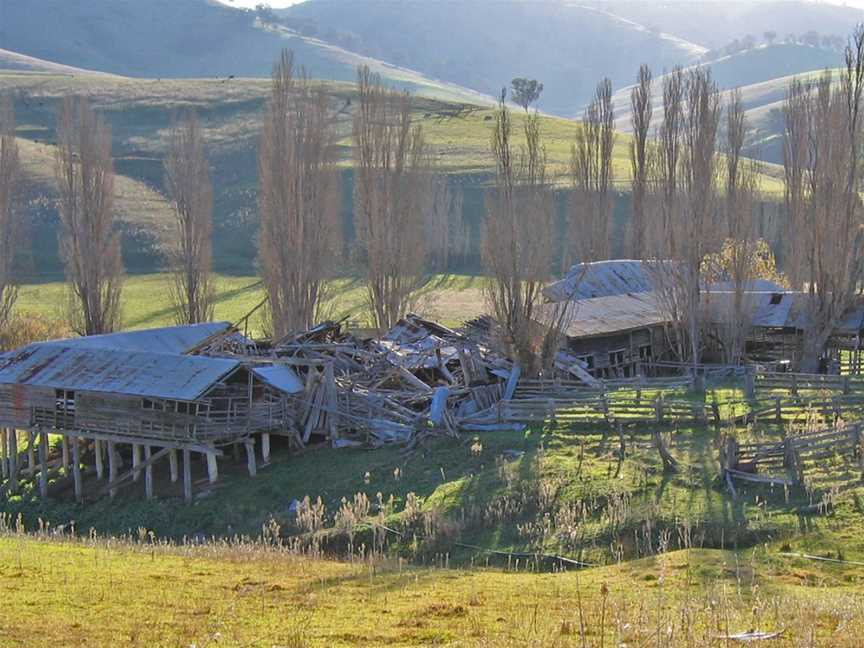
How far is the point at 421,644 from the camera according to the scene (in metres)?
13.2

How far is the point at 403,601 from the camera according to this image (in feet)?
51.9

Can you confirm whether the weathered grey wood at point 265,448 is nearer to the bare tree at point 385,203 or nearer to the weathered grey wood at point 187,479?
the weathered grey wood at point 187,479

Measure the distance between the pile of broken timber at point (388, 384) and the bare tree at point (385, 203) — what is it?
28.1 ft

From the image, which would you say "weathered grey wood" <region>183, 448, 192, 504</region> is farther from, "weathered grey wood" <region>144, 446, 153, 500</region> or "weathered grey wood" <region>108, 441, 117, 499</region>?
"weathered grey wood" <region>108, 441, 117, 499</region>

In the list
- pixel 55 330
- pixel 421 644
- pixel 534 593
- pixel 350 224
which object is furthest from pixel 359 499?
pixel 350 224

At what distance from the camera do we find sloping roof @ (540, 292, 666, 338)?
1467 inches

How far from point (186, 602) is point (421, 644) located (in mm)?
4211

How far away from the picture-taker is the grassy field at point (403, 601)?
13.3 metres

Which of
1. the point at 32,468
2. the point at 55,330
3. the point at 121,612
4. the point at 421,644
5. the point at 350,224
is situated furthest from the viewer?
the point at 350,224

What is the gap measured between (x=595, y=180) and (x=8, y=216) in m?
28.0

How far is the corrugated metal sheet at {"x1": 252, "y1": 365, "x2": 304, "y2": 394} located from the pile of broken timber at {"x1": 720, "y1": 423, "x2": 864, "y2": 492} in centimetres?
1246

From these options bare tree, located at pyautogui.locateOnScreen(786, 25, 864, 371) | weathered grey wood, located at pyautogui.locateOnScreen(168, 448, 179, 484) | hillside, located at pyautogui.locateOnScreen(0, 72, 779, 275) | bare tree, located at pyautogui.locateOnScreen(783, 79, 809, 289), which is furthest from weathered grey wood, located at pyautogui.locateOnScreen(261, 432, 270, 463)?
hillside, located at pyautogui.locateOnScreen(0, 72, 779, 275)

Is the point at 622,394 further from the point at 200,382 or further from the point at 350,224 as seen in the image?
the point at 350,224

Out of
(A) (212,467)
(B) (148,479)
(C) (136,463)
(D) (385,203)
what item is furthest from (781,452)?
(D) (385,203)
